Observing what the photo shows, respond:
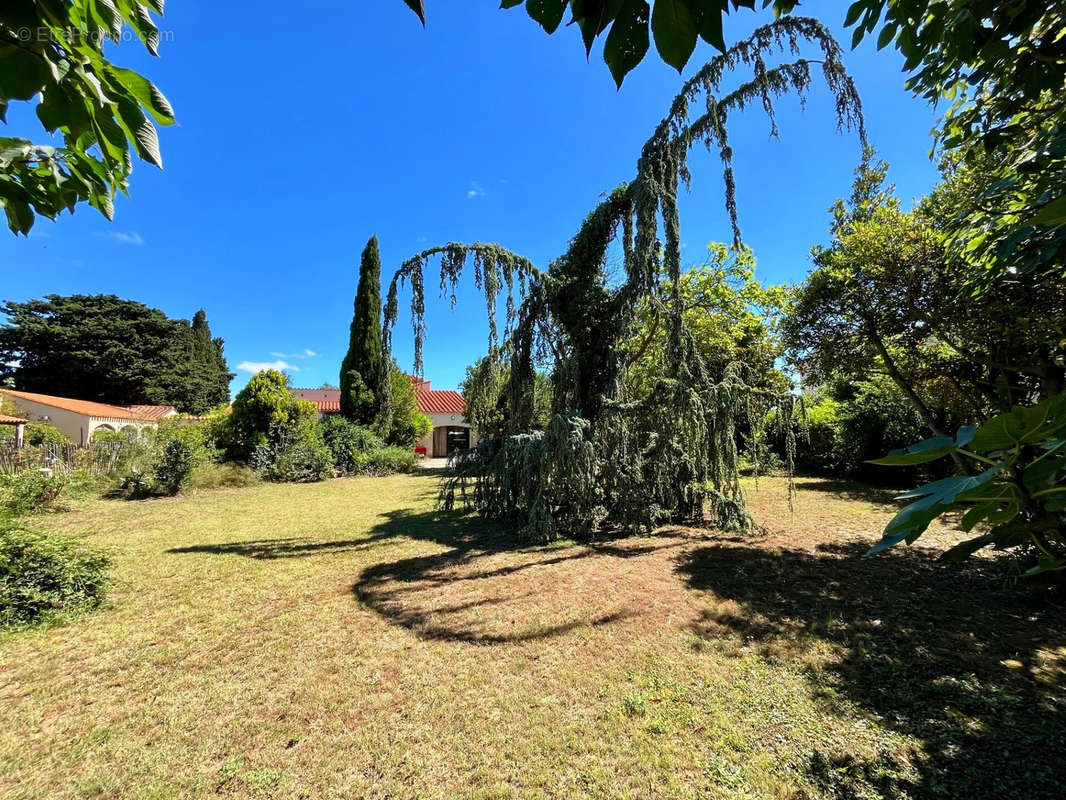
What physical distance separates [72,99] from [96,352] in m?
42.9

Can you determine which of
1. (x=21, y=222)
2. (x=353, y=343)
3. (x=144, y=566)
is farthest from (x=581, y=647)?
(x=353, y=343)

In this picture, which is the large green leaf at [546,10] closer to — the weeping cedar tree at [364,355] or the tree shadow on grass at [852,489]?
the tree shadow on grass at [852,489]

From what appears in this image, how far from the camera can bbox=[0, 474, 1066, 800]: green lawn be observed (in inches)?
86.9

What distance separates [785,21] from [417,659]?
8.88 metres

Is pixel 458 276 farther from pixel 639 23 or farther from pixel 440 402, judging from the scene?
pixel 440 402

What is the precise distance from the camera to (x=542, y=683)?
303 centimetres

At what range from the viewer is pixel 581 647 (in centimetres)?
347

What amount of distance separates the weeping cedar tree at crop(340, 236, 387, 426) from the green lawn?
13.3 meters

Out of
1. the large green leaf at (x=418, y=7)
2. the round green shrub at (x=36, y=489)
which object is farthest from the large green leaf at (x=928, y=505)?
the round green shrub at (x=36, y=489)

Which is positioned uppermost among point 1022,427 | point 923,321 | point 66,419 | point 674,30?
point 66,419

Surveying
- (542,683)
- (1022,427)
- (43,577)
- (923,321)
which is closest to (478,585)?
(542,683)

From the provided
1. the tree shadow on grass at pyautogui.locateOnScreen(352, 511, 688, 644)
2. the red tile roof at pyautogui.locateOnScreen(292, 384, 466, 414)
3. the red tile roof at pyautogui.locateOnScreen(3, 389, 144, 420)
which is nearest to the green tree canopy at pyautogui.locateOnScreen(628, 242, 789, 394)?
the tree shadow on grass at pyautogui.locateOnScreen(352, 511, 688, 644)

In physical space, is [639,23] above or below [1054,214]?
above

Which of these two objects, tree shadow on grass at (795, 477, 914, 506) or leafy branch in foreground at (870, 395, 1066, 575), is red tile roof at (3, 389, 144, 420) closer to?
leafy branch in foreground at (870, 395, 1066, 575)
